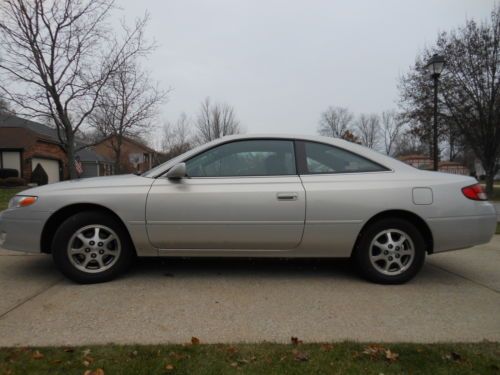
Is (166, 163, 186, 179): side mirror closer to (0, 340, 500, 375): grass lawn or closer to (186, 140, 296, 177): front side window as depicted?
(186, 140, 296, 177): front side window

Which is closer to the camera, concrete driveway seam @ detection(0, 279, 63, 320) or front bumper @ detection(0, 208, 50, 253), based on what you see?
concrete driveway seam @ detection(0, 279, 63, 320)

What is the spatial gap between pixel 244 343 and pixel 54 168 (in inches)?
1264

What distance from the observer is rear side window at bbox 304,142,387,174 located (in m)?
3.75

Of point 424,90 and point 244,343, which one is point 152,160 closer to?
point 424,90

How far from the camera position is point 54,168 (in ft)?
98.3

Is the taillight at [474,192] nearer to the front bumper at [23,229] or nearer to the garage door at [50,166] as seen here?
the front bumper at [23,229]

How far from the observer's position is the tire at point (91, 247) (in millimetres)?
3572

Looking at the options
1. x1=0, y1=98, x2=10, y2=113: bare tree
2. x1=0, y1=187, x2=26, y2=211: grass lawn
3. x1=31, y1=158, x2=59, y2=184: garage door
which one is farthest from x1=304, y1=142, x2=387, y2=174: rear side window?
x1=31, y1=158, x2=59, y2=184: garage door

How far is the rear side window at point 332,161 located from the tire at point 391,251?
0.60 meters

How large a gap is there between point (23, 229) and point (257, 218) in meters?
2.38

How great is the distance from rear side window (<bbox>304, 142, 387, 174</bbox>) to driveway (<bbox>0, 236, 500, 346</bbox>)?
119cm

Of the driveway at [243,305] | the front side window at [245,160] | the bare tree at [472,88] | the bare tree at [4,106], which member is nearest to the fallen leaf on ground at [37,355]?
the driveway at [243,305]

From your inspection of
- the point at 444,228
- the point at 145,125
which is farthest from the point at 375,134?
the point at 444,228

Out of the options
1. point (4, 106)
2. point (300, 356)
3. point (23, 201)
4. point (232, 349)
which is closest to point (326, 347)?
point (300, 356)
